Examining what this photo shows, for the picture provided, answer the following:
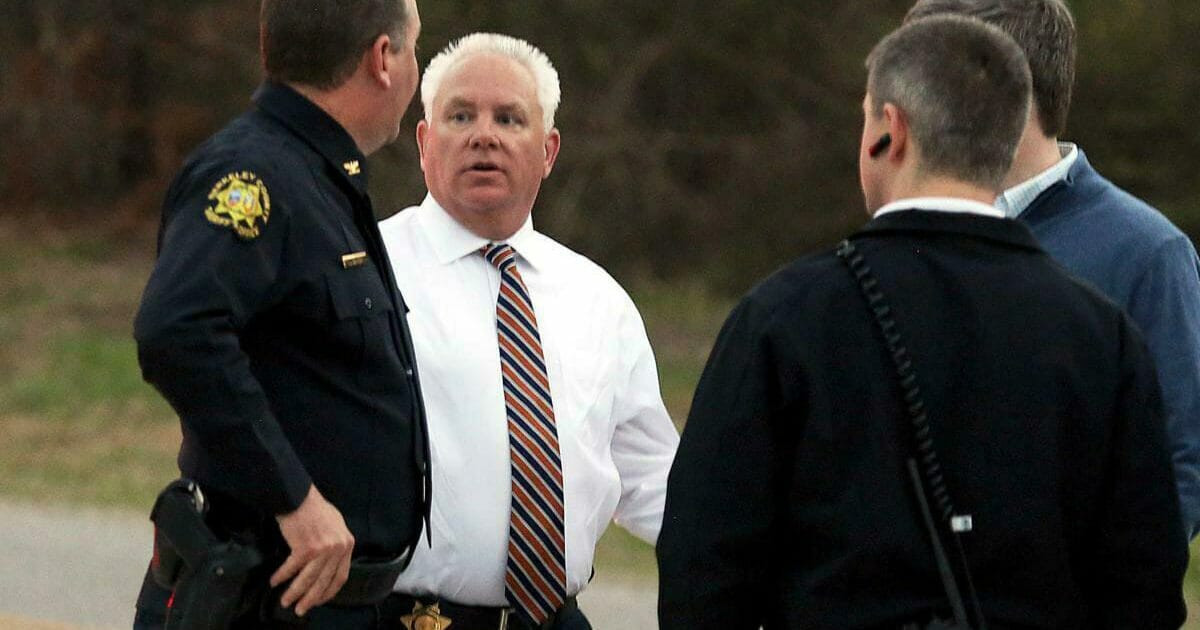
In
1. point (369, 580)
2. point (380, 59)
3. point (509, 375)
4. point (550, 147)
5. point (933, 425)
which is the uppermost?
point (380, 59)

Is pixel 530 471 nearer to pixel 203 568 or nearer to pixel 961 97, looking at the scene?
pixel 203 568

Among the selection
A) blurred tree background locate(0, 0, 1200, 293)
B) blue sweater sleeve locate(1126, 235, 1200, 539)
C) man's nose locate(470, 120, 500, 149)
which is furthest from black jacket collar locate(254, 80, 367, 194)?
blurred tree background locate(0, 0, 1200, 293)

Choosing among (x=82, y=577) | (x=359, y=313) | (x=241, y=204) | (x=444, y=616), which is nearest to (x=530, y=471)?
(x=444, y=616)

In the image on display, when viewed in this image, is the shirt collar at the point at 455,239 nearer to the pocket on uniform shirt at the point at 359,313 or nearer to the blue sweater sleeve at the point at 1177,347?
the pocket on uniform shirt at the point at 359,313

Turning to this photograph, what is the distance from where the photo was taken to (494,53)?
396 centimetres

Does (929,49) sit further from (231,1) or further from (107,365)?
(231,1)

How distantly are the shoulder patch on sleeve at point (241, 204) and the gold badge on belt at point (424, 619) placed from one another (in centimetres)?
88

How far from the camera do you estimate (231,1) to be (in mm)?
18672

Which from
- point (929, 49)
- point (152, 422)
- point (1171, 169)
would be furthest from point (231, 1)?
point (929, 49)

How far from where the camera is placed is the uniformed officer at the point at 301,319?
283 centimetres

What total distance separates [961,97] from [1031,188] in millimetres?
730

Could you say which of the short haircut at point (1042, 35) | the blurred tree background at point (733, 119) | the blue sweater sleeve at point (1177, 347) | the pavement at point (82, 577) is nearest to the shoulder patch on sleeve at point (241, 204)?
the short haircut at point (1042, 35)

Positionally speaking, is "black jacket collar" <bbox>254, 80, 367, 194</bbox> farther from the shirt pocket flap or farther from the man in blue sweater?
the man in blue sweater

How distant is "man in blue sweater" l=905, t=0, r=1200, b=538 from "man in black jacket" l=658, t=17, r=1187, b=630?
0.53m
